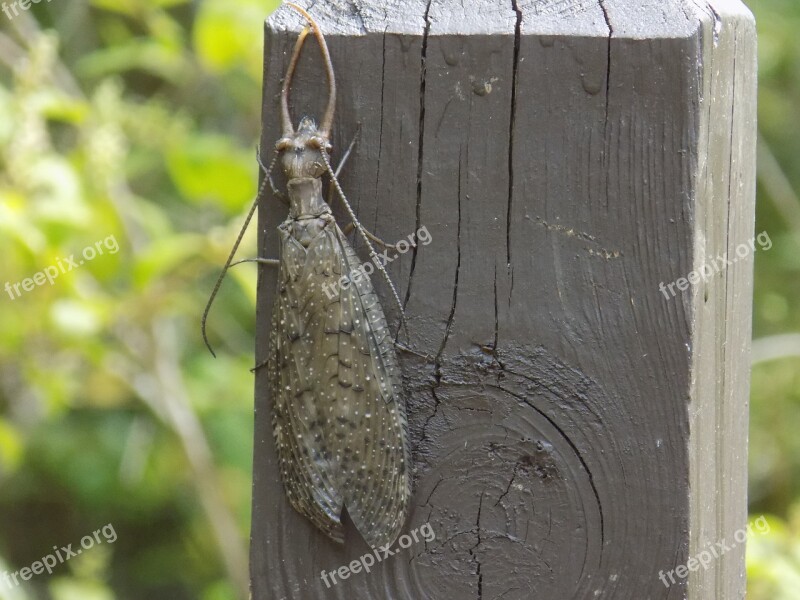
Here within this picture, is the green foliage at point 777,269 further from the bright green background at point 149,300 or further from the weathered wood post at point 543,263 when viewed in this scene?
the weathered wood post at point 543,263

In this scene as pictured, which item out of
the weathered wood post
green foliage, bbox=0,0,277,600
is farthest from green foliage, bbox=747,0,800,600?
the weathered wood post

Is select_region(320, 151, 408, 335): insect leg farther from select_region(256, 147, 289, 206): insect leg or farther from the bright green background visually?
the bright green background

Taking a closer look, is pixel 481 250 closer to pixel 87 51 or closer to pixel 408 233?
pixel 408 233

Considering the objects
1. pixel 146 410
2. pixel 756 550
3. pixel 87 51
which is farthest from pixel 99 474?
pixel 756 550

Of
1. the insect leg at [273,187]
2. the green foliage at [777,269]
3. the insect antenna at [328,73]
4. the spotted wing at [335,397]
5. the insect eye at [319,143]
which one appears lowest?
the spotted wing at [335,397]

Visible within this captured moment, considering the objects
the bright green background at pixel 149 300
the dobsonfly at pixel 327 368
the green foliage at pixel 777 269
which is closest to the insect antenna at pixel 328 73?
the dobsonfly at pixel 327 368

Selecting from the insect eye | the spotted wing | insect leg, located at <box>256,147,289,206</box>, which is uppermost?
insect leg, located at <box>256,147,289,206</box>
